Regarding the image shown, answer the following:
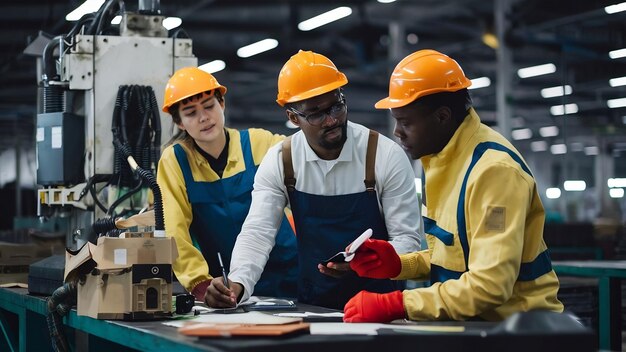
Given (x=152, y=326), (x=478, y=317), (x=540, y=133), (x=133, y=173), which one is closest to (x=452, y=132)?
(x=478, y=317)

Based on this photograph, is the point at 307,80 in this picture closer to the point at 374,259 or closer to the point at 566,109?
the point at 374,259

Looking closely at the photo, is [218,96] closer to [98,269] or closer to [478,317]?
[98,269]

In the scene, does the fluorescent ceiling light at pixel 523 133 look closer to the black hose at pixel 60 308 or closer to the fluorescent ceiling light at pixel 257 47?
the fluorescent ceiling light at pixel 257 47

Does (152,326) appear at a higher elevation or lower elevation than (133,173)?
lower

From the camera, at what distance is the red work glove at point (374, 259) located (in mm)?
2656

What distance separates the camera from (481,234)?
2.25 meters

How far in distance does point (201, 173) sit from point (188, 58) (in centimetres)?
90

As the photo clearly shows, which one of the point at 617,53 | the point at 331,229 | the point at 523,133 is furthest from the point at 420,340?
the point at 523,133

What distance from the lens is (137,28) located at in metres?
4.30

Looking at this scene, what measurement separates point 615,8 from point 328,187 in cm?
761

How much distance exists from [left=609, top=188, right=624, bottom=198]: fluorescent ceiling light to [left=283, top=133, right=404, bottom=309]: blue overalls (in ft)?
24.1

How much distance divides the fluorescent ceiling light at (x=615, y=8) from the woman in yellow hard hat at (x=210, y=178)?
694cm

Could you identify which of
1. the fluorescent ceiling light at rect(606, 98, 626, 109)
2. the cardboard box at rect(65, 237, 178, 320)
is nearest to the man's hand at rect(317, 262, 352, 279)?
the cardboard box at rect(65, 237, 178, 320)

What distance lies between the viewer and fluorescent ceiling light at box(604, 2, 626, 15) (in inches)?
369
